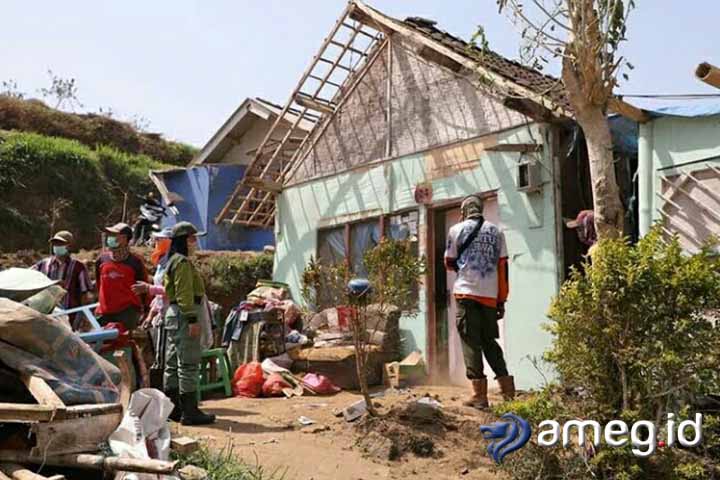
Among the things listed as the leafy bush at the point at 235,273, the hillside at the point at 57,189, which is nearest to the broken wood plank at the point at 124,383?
the leafy bush at the point at 235,273

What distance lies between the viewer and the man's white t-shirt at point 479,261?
654 centimetres

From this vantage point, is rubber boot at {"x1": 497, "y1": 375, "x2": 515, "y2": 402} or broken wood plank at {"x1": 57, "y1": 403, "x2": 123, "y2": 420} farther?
rubber boot at {"x1": 497, "y1": 375, "x2": 515, "y2": 402}

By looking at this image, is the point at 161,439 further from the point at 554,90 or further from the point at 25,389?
the point at 554,90

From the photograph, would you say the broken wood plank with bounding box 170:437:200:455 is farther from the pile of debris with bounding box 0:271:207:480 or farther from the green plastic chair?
the green plastic chair

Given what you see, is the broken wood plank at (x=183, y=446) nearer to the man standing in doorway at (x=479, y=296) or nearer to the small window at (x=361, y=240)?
the man standing in doorway at (x=479, y=296)

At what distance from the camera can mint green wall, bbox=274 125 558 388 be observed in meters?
8.23

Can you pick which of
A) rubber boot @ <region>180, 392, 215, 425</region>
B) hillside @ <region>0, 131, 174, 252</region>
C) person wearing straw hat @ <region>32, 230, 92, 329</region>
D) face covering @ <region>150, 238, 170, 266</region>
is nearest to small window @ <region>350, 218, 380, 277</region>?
face covering @ <region>150, 238, 170, 266</region>

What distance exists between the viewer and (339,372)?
8539mm

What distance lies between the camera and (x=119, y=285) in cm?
727

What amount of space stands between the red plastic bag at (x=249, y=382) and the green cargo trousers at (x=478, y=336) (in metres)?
2.71

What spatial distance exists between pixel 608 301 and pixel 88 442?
9.92 feet

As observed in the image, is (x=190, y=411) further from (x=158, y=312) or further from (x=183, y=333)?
(x=158, y=312)

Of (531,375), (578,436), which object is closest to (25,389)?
(578,436)

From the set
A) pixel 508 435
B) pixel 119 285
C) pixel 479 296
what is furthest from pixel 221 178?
pixel 508 435
